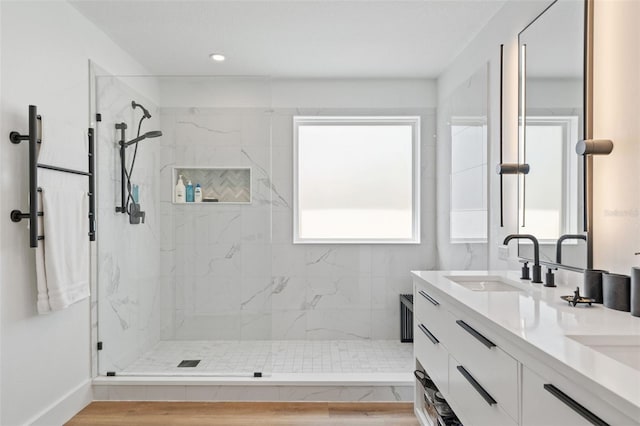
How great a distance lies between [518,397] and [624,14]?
137 cm

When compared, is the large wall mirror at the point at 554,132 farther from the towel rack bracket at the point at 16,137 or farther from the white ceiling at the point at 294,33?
the towel rack bracket at the point at 16,137

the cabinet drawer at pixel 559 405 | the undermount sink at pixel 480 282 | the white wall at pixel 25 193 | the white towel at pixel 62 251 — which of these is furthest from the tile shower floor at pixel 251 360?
the cabinet drawer at pixel 559 405

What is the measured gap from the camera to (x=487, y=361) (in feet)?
4.40

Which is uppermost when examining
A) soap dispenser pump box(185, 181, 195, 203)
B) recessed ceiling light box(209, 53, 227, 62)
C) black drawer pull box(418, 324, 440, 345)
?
recessed ceiling light box(209, 53, 227, 62)

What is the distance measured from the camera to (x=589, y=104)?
1.66m

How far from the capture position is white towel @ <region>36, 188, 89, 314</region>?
2139mm

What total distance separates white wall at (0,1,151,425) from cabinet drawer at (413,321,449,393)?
200cm

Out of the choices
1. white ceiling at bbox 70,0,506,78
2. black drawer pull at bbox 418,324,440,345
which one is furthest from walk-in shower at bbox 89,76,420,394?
black drawer pull at bbox 418,324,440,345

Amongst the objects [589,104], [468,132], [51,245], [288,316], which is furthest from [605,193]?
[288,316]

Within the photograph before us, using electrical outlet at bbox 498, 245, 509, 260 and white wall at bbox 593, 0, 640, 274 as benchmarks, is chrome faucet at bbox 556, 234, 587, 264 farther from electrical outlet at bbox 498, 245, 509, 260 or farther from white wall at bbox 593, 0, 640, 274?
electrical outlet at bbox 498, 245, 509, 260

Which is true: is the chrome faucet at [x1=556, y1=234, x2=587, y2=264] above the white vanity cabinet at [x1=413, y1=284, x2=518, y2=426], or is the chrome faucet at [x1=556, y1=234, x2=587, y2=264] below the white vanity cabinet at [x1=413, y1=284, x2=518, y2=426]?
above

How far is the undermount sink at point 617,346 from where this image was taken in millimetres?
1065

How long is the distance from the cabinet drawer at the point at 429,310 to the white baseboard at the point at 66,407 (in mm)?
2064

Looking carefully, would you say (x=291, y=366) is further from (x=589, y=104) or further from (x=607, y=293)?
(x=589, y=104)
